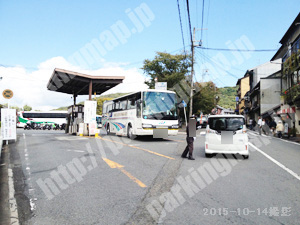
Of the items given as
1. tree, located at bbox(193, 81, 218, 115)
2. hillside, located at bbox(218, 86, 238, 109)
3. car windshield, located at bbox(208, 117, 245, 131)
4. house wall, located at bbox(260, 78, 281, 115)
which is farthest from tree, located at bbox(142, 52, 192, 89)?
hillside, located at bbox(218, 86, 238, 109)

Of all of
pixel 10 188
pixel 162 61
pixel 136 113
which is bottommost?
pixel 10 188

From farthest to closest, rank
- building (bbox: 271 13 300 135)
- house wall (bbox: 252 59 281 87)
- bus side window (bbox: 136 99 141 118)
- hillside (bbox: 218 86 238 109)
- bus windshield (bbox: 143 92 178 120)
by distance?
hillside (bbox: 218 86 238 109)
house wall (bbox: 252 59 281 87)
building (bbox: 271 13 300 135)
bus side window (bbox: 136 99 141 118)
bus windshield (bbox: 143 92 178 120)

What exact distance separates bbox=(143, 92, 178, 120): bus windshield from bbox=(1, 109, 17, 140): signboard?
23.5 ft

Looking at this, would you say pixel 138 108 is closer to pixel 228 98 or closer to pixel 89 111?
pixel 89 111

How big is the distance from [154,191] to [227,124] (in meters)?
5.48

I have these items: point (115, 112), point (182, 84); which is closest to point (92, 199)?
point (115, 112)

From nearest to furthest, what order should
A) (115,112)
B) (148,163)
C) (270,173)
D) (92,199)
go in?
(92,199) → (270,173) → (148,163) → (115,112)

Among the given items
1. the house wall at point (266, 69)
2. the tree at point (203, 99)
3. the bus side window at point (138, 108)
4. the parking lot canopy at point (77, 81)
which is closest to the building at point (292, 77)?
the tree at point (203, 99)

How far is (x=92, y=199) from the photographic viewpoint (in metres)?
4.86

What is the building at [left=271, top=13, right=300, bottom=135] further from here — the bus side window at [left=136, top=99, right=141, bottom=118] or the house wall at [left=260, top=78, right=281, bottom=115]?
the bus side window at [left=136, top=99, right=141, bottom=118]

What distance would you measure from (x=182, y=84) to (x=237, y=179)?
3499 centimetres

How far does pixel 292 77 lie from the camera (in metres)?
29.3

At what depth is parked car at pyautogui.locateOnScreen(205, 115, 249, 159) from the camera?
31.8ft

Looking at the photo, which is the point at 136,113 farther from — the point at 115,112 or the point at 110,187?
the point at 110,187
